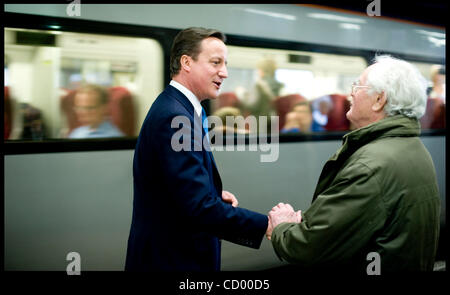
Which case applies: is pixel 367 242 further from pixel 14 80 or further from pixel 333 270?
pixel 14 80

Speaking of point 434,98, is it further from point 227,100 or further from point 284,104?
point 227,100

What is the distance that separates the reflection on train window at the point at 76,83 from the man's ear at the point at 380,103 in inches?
88.9

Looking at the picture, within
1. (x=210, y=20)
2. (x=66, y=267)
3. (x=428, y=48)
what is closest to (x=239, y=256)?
(x=66, y=267)

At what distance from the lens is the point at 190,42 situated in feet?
7.35

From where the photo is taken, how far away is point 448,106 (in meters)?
6.00

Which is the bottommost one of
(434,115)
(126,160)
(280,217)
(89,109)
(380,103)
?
(280,217)

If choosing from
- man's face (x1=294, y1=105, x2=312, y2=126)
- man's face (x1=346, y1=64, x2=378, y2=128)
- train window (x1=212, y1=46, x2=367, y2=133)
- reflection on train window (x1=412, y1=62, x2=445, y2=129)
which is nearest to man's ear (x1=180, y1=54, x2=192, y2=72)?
man's face (x1=346, y1=64, x2=378, y2=128)

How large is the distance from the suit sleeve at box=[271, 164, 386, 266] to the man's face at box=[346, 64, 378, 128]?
33cm

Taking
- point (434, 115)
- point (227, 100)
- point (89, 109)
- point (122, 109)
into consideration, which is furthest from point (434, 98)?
point (89, 109)

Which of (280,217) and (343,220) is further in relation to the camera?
(280,217)

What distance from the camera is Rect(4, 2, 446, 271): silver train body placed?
10.8ft

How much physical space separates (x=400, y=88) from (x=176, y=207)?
3.93 feet

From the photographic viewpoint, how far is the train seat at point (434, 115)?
585 centimetres

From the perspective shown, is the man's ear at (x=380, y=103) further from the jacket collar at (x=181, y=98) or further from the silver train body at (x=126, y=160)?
the silver train body at (x=126, y=160)
